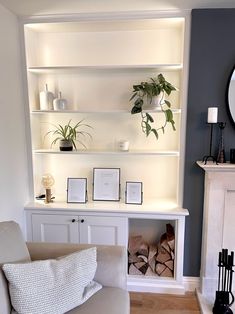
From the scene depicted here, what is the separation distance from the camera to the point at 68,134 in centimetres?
246

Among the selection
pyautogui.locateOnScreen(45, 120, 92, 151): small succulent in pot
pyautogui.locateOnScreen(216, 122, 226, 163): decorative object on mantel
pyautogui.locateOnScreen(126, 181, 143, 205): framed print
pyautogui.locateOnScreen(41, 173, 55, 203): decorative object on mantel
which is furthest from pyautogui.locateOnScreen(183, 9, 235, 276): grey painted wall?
pyautogui.locateOnScreen(41, 173, 55, 203): decorative object on mantel

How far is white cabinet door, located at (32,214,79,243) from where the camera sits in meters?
2.28

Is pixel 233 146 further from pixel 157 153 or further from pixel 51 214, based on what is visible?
pixel 51 214

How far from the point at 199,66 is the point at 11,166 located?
5.74 feet

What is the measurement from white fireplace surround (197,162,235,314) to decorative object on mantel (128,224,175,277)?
0.29m

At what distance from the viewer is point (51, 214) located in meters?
2.29

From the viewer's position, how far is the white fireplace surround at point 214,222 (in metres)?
2.03

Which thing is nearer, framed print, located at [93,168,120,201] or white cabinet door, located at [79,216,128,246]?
white cabinet door, located at [79,216,128,246]

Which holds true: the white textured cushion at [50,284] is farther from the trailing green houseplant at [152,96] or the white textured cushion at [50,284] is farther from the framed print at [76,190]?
the trailing green houseplant at [152,96]

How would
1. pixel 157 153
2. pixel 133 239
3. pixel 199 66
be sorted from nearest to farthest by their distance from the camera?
pixel 199 66
pixel 157 153
pixel 133 239

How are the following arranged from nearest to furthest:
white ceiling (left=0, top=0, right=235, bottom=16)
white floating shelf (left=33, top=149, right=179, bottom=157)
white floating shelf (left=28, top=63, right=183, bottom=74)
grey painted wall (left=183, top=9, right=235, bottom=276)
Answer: white ceiling (left=0, top=0, right=235, bottom=16) < grey painted wall (left=183, top=9, right=235, bottom=276) < white floating shelf (left=28, top=63, right=183, bottom=74) < white floating shelf (left=33, top=149, right=179, bottom=157)

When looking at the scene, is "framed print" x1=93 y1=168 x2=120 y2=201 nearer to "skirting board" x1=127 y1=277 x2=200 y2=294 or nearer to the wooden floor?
"skirting board" x1=127 y1=277 x2=200 y2=294

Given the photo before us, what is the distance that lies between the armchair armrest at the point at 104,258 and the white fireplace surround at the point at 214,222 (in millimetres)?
879

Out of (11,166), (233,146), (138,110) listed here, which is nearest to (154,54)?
(138,110)
